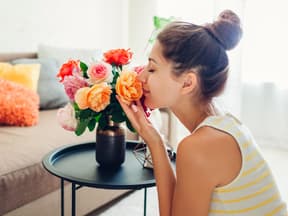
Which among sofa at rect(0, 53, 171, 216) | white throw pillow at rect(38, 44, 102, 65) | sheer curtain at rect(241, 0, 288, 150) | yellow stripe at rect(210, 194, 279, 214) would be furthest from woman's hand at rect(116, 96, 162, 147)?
sheer curtain at rect(241, 0, 288, 150)

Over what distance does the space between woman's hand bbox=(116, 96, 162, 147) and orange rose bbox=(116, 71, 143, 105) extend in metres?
0.03

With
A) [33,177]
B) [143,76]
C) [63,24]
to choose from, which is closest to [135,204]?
[33,177]

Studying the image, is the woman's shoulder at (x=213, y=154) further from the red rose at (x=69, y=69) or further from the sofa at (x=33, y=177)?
the sofa at (x=33, y=177)

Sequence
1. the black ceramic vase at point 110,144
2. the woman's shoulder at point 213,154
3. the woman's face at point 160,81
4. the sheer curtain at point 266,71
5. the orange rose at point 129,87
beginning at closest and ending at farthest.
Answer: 1. the woman's shoulder at point 213,154
2. the woman's face at point 160,81
3. the orange rose at point 129,87
4. the black ceramic vase at point 110,144
5. the sheer curtain at point 266,71

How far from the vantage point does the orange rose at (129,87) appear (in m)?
1.15

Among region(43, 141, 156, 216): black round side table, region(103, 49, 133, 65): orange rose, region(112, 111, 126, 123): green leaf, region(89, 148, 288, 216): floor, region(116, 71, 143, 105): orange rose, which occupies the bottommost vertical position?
region(89, 148, 288, 216): floor

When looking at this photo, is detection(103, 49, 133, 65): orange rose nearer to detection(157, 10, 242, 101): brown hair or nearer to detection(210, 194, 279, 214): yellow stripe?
detection(157, 10, 242, 101): brown hair

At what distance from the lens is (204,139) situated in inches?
36.7

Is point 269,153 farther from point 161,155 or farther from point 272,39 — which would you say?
point 161,155

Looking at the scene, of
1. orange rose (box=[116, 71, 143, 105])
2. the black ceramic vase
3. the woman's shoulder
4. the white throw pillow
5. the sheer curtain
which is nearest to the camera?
the woman's shoulder

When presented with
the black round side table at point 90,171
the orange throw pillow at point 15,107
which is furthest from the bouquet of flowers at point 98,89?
the orange throw pillow at point 15,107

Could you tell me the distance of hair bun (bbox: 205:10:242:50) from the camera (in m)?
1.01

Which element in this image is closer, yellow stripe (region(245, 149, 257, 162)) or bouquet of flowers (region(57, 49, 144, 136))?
yellow stripe (region(245, 149, 257, 162))

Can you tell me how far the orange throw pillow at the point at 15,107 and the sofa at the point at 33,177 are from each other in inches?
1.3
